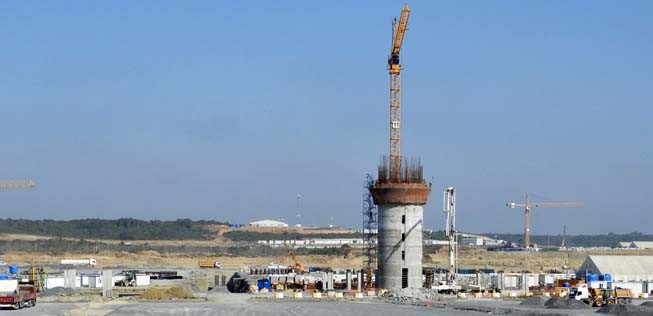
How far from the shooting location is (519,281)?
12531 centimetres

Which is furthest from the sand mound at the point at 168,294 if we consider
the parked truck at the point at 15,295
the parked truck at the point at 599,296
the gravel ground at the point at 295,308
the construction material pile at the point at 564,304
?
the parked truck at the point at 599,296

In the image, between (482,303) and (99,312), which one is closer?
(99,312)

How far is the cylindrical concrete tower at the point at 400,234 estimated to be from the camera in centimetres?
10206

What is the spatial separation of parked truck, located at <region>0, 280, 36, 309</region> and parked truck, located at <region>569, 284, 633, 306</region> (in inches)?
1758

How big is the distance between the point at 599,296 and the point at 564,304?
26.7ft

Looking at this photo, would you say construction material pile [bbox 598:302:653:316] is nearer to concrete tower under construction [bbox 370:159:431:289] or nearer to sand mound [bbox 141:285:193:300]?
concrete tower under construction [bbox 370:159:431:289]

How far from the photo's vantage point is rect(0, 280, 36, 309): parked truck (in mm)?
78688

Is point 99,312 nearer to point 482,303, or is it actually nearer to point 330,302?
point 330,302

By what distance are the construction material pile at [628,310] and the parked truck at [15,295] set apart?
140 ft

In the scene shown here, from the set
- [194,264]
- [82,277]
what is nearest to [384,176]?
[82,277]

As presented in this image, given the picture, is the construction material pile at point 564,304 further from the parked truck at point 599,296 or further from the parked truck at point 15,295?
the parked truck at point 15,295

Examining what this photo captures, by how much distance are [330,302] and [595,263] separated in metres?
53.5

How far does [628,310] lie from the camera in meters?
75.4

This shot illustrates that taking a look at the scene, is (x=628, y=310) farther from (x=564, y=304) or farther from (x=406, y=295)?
(x=406, y=295)
